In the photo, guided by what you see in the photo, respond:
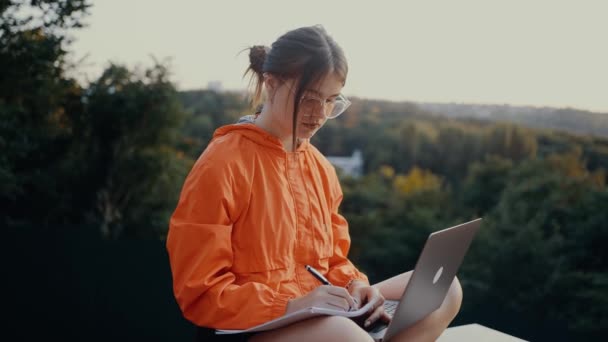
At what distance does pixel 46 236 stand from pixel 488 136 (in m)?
3.00

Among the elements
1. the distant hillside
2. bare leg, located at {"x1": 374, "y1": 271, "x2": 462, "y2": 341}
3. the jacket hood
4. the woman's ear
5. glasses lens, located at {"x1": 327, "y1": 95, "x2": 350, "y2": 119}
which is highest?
the woman's ear

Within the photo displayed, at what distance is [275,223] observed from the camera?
5.70 ft

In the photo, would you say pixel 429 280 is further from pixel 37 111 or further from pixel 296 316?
pixel 37 111

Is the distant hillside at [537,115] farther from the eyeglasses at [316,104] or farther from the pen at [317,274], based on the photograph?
the pen at [317,274]

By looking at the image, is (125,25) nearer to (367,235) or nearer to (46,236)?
(46,236)

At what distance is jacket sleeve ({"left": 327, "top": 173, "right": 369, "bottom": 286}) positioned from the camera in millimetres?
1923

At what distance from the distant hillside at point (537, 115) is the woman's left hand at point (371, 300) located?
9.33 feet

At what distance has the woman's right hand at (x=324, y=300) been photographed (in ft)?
4.99

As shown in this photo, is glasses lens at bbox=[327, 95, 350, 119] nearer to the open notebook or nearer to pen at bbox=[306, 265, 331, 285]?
pen at bbox=[306, 265, 331, 285]

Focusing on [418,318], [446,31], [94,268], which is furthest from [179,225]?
[446,31]

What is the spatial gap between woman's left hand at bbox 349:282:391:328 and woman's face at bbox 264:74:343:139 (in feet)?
1.42

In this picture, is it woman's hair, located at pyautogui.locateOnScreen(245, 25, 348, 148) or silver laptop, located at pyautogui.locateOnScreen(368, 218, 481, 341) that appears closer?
silver laptop, located at pyautogui.locateOnScreen(368, 218, 481, 341)

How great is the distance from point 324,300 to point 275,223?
0.96ft

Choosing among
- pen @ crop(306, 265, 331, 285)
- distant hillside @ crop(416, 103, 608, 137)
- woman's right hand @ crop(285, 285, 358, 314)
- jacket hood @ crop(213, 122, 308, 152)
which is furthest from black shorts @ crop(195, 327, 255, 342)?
distant hillside @ crop(416, 103, 608, 137)
